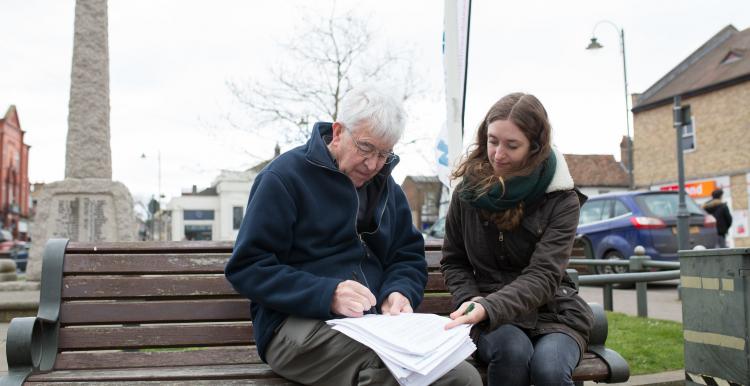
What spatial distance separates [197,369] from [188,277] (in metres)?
0.48

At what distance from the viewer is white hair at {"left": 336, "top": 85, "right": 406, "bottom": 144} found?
281 centimetres

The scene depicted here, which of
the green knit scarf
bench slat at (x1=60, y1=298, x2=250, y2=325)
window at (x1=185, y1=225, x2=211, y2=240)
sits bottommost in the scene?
window at (x1=185, y1=225, x2=211, y2=240)

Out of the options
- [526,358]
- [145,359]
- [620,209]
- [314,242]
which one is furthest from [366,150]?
[620,209]

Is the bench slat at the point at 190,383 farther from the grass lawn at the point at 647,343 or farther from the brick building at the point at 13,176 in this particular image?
the brick building at the point at 13,176

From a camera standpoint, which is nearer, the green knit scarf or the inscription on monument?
the green knit scarf

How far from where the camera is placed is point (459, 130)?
6.19 meters

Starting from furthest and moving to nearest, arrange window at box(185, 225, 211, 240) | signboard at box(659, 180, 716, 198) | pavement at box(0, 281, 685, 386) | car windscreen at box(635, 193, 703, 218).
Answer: window at box(185, 225, 211, 240) → signboard at box(659, 180, 716, 198) → car windscreen at box(635, 193, 703, 218) → pavement at box(0, 281, 685, 386)

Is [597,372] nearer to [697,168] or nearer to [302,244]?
[302,244]

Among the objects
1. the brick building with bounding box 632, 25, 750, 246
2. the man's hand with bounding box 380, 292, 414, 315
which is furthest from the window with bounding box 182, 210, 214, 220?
the man's hand with bounding box 380, 292, 414, 315

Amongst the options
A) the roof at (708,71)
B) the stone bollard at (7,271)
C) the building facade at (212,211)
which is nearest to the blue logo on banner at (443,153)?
the stone bollard at (7,271)

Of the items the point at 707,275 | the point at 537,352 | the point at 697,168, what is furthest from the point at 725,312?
the point at 697,168

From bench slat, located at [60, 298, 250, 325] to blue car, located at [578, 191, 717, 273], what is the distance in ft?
28.5

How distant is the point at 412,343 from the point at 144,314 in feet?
4.96

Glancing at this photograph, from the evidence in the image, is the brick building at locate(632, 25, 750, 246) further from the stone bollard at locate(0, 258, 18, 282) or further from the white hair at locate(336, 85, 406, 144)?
the white hair at locate(336, 85, 406, 144)
